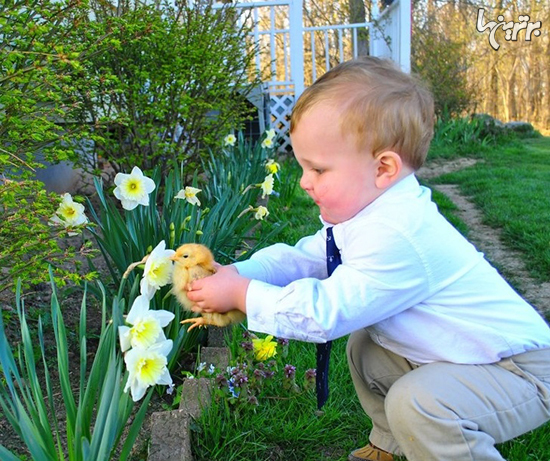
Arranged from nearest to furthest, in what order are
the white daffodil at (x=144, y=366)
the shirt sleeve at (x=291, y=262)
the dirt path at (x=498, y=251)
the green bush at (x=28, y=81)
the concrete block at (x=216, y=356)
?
1. the white daffodil at (x=144, y=366)
2. the shirt sleeve at (x=291, y=262)
3. the green bush at (x=28, y=81)
4. the concrete block at (x=216, y=356)
5. the dirt path at (x=498, y=251)

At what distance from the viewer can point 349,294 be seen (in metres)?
1.50

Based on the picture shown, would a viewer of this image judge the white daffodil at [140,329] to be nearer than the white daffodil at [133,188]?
Yes

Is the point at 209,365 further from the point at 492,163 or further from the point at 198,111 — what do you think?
the point at 492,163

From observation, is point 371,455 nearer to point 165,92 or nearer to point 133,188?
point 133,188

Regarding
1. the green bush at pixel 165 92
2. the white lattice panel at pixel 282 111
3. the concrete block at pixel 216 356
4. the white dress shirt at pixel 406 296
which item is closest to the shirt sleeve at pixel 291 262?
the white dress shirt at pixel 406 296

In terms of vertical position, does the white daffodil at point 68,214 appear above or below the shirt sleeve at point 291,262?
above

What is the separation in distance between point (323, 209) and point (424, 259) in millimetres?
294

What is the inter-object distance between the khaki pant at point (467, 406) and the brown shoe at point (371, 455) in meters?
0.33

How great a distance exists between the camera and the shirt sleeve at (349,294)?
1.50 meters

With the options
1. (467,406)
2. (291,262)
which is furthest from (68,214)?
(467,406)

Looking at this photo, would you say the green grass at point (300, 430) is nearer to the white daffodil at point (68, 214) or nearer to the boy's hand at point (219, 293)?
the boy's hand at point (219, 293)

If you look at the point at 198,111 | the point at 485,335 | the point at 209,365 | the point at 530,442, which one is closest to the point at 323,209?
the point at 485,335

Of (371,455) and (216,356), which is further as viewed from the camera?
(216,356)

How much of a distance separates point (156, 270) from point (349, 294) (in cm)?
46
